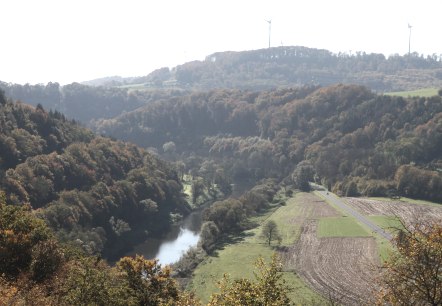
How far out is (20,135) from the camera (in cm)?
11294

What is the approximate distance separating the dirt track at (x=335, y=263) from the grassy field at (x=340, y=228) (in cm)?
203

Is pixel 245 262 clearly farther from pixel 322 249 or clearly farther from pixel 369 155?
pixel 369 155

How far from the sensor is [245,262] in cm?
8319

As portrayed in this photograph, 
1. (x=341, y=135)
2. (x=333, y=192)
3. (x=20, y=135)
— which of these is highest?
(x=20, y=135)

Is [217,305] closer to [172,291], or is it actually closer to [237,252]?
[172,291]

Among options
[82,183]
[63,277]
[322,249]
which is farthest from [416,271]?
[82,183]

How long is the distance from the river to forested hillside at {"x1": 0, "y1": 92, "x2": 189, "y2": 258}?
293 centimetres

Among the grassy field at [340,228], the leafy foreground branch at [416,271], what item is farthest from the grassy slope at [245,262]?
the leafy foreground branch at [416,271]

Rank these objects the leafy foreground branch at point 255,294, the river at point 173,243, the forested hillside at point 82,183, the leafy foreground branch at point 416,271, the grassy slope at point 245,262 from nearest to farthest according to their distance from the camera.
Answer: the leafy foreground branch at point 255,294
the leafy foreground branch at point 416,271
the grassy slope at point 245,262
the forested hillside at point 82,183
the river at point 173,243

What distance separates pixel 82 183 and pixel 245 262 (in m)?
51.0

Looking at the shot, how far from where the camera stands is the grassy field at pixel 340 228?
322 feet

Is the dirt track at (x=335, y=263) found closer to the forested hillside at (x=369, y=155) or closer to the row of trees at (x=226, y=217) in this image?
the row of trees at (x=226, y=217)

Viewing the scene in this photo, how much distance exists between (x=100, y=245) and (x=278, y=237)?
114 feet

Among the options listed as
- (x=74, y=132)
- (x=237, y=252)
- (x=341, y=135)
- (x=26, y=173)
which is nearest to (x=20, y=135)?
(x=26, y=173)
